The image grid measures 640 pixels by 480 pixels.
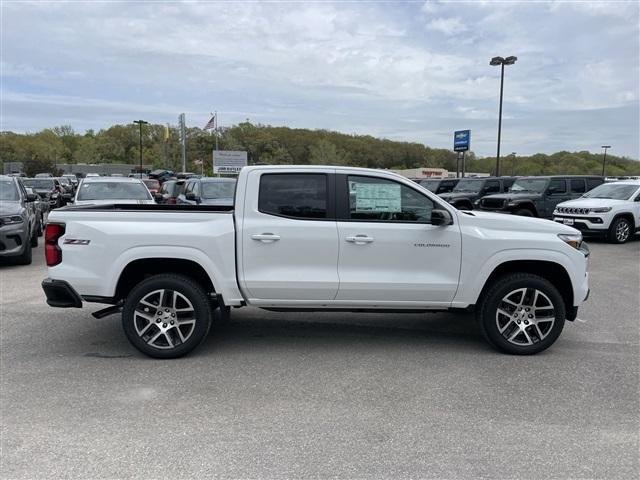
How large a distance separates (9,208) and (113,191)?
11.2ft

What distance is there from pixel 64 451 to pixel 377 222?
311 centimetres

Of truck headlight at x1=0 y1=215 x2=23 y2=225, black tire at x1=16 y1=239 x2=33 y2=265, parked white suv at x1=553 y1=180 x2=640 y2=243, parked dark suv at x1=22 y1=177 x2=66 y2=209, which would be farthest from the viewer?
parked dark suv at x1=22 y1=177 x2=66 y2=209

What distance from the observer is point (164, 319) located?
4980 mm

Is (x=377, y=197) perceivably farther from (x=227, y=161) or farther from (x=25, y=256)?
(x=227, y=161)

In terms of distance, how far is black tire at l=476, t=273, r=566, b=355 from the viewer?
5.06 metres

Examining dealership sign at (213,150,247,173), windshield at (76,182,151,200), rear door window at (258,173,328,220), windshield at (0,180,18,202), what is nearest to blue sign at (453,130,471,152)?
dealership sign at (213,150,247,173)

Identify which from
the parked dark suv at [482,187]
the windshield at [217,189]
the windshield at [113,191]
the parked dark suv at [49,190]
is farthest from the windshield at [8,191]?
the parked dark suv at [482,187]

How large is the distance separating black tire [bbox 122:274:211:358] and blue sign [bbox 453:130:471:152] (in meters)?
44.1

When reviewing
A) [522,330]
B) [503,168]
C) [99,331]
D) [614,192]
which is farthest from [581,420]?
→ [503,168]

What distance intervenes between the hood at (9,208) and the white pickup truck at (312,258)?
579cm

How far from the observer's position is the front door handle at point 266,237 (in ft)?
16.1

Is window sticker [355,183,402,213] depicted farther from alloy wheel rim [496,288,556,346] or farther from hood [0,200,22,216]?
hood [0,200,22,216]

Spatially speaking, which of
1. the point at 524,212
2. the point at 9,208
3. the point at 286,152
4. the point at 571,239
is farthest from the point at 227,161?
the point at 286,152

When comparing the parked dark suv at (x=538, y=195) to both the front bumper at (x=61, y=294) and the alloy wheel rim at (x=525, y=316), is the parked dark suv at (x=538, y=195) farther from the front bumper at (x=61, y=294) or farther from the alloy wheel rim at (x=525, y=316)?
the front bumper at (x=61, y=294)
